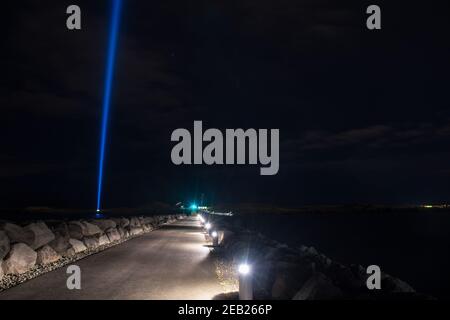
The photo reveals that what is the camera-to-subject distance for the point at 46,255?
52.3 feet

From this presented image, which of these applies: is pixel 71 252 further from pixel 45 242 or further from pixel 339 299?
pixel 339 299

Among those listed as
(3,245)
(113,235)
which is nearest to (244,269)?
(3,245)

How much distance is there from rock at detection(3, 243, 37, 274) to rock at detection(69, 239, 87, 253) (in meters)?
4.54

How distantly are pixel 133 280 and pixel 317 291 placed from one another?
5.05m

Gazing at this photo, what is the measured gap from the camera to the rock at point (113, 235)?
25.3 metres

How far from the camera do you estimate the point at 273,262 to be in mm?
13180

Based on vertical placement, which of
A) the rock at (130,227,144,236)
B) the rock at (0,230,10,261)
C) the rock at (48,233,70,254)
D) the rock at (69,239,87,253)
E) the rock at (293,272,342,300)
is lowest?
the rock at (130,227,144,236)

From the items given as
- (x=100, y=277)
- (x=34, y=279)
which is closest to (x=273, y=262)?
(x=100, y=277)

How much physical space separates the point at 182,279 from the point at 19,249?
5.08 metres

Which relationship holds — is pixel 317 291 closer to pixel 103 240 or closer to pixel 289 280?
pixel 289 280

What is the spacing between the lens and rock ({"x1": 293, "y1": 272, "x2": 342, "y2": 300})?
978cm

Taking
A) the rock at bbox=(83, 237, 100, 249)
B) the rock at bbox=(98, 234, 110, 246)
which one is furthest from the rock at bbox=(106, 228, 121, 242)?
the rock at bbox=(83, 237, 100, 249)

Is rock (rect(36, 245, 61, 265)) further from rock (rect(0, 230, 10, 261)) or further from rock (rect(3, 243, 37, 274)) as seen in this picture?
rock (rect(0, 230, 10, 261))

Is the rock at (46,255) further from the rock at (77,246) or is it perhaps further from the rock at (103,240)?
the rock at (103,240)
